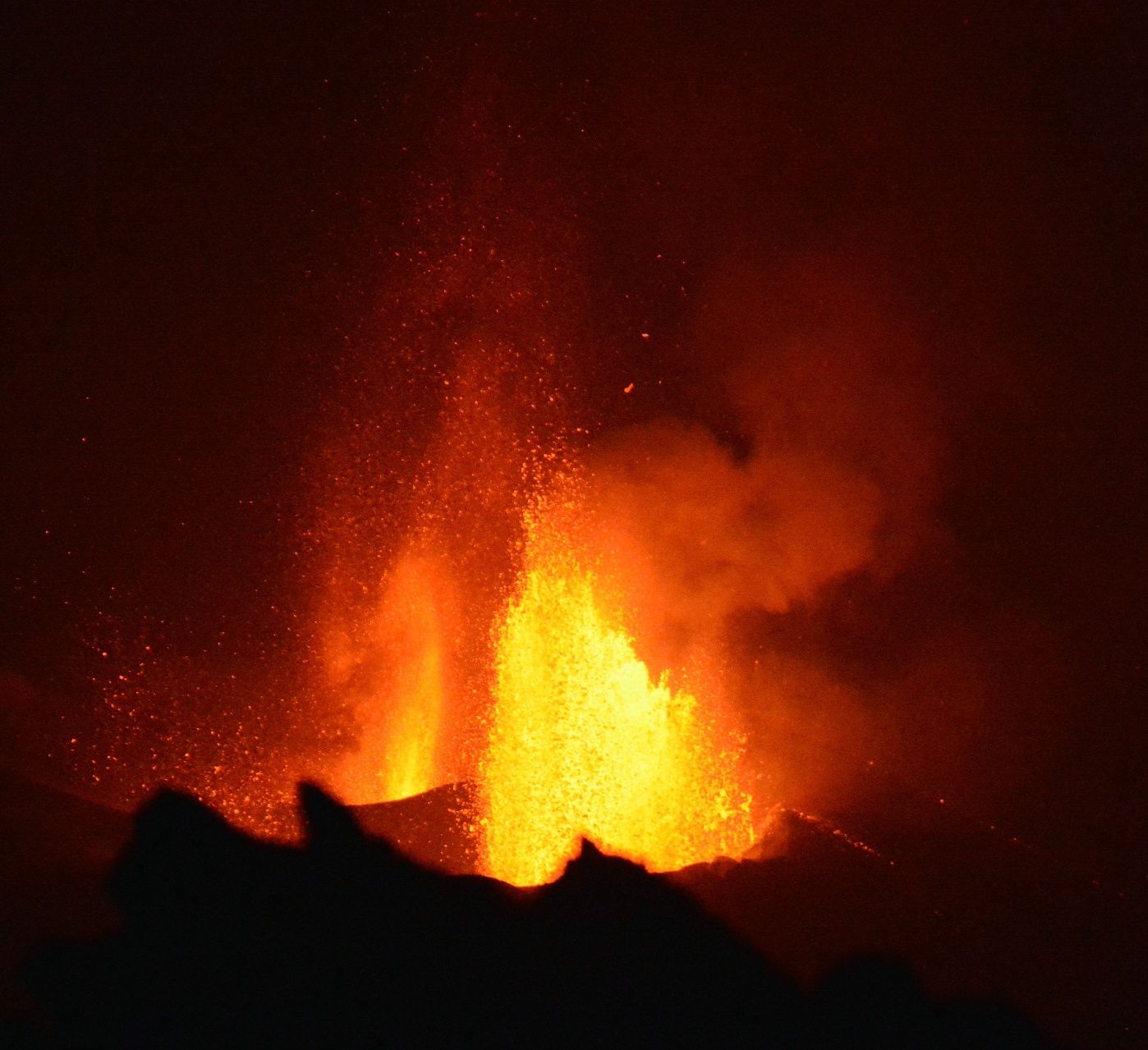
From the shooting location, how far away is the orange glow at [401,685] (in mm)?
6035

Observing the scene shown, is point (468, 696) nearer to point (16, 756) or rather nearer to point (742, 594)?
point (742, 594)

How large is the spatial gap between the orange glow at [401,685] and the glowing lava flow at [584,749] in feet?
1.44

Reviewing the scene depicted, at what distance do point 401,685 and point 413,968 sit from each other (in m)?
2.78

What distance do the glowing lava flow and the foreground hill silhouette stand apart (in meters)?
0.89

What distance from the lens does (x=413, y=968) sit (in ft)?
12.2

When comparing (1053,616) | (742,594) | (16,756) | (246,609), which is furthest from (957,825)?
(16,756)

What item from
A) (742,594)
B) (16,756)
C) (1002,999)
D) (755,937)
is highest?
(742,594)

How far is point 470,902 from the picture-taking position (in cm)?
405

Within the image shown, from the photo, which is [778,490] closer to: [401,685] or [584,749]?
[584,749]

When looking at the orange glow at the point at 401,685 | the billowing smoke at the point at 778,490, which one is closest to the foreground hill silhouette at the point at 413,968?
the orange glow at the point at 401,685

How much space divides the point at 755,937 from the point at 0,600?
4.88 meters

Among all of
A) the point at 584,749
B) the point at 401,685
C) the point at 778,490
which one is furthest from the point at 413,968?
the point at 778,490

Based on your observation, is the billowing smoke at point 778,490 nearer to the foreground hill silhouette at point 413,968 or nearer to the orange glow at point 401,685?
the orange glow at point 401,685

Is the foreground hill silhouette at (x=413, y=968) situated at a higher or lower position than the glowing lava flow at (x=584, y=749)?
lower
